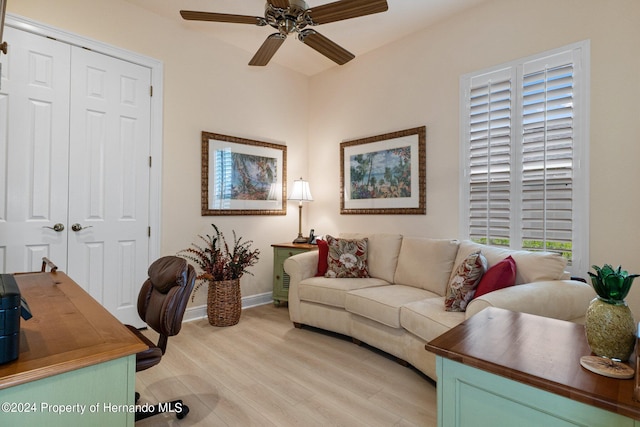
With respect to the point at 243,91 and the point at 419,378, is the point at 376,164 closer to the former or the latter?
the point at 243,91

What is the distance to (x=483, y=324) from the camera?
1301mm

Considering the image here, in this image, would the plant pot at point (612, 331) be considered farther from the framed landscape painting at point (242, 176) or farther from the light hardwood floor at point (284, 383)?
the framed landscape painting at point (242, 176)

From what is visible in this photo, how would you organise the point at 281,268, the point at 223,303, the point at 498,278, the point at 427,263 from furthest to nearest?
the point at 281,268, the point at 223,303, the point at 427,263, the point at 498,278

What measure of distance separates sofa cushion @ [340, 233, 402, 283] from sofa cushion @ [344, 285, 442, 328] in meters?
0.34

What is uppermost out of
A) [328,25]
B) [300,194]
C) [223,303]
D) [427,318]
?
[328,25]

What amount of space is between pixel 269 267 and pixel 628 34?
3.92 meters

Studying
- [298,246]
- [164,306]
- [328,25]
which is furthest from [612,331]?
[328,25]

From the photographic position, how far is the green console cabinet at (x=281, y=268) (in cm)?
388

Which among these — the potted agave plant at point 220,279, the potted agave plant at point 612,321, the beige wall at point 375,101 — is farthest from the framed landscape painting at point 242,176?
the potted agave plant at point 612,321

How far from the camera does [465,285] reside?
2.29 meters

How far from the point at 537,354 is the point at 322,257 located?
252cm

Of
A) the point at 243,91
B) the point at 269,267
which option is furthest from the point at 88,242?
the point at 243,91

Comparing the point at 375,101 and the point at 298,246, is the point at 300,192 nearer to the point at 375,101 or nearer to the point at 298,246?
the point at 298,246

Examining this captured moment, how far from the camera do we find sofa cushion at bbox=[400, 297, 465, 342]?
212cm
